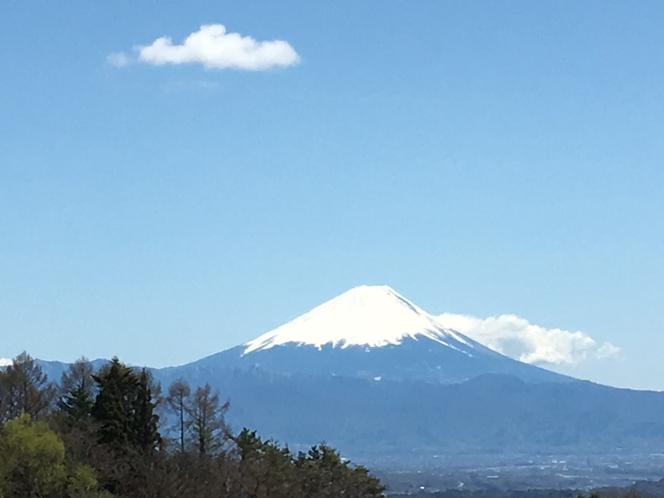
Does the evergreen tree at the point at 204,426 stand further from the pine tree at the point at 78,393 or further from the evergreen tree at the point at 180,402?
the pine tree at the point at 78,393

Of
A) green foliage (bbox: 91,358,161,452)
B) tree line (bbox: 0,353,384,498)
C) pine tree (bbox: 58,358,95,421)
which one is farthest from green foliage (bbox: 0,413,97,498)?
pine tree (bbox: 58,358,95,421)

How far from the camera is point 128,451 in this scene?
160 ft

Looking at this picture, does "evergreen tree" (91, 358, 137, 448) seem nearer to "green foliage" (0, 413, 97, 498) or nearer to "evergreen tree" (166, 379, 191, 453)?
"evergreen tree" (166, 379, 191, 453)

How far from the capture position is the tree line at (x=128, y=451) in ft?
136

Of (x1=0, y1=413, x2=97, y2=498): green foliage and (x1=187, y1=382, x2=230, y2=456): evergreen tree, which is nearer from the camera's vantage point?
(x1=0, y1=413, x2=97, y2=498): green foliage

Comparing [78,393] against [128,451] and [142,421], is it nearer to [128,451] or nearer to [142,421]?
[142,421]

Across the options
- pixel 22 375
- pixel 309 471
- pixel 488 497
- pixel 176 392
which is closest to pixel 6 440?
pixel 22 375

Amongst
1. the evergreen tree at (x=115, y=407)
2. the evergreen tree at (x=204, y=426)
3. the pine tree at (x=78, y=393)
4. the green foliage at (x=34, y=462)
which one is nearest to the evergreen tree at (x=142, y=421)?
the evergreen tree at (x=115, y=407)

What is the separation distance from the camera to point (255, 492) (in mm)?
47219

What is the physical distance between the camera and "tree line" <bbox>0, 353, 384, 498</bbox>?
1631 inches

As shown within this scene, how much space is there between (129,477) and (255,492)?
5.00 m

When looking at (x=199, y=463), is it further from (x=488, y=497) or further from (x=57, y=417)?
(x=488, y=497)

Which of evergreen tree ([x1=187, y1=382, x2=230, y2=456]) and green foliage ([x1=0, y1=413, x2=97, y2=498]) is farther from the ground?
evergreen tree ([x1=187, y1=382, x2=230, y2=456])

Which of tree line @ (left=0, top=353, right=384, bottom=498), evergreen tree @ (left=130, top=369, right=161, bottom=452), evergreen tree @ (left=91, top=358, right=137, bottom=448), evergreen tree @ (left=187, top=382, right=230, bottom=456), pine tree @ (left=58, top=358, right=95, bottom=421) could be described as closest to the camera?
tree line @ (left=0, top=353, right=384, bottom=498)
